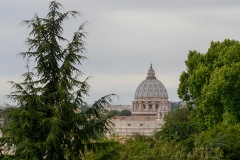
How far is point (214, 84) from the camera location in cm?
3891

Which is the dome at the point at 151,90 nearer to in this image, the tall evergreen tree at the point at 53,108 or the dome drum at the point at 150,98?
the dome drum at the point at 150,98

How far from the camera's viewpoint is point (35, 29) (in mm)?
16844

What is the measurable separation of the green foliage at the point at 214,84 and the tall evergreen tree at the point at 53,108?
21808 mm

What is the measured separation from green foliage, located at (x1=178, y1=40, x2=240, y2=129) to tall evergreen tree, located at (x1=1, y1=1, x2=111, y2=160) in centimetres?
2181

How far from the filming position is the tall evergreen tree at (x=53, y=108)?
53.4ft

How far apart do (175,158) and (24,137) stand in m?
8.09

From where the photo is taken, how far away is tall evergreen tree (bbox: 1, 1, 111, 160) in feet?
53.4

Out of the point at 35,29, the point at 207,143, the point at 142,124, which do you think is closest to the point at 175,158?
the point at 207,143

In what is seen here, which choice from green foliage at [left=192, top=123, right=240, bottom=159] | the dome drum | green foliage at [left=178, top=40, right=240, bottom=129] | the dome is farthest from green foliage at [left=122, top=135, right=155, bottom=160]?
the dome

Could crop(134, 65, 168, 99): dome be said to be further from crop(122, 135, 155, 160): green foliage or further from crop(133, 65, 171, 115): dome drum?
crop(122, 135, 155, 160): green foliage

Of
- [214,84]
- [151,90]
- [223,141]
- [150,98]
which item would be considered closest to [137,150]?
[223,141]

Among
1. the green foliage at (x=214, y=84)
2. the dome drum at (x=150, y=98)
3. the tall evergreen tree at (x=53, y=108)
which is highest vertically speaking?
the dome drum at (x=150, y=98)

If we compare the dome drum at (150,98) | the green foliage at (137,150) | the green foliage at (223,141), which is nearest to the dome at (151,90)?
the dome drum at (150,98)

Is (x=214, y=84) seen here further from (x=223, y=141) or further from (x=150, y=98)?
(x=150, y=98)
